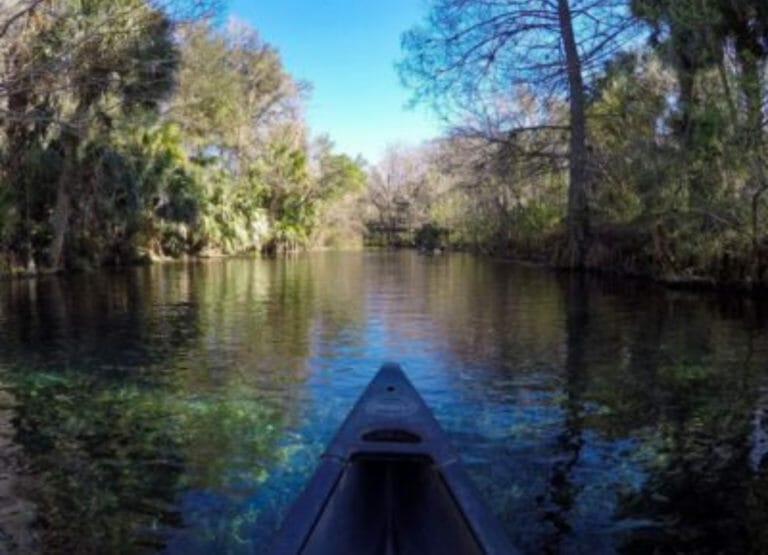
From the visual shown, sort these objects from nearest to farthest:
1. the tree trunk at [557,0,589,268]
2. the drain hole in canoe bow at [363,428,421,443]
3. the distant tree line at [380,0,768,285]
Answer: the drain hole in canoe bow at [363,428,421,443] → the distant tree line at [380,0,768,285] → the tree trunk at [557,0,589,268]

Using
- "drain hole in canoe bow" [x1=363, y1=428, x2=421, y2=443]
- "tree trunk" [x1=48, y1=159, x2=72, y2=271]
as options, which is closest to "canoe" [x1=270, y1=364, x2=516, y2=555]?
"drain hole in canoe bow" [x1=363, y1=428, x2=421, y2=443]

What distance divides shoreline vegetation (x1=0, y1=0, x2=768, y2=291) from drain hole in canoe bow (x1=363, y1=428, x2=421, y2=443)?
1165 cm

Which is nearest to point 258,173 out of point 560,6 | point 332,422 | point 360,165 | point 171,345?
point 360,165

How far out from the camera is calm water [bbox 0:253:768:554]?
15.1 ft

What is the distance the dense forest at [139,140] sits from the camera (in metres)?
17.6

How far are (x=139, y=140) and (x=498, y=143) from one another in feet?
50.9

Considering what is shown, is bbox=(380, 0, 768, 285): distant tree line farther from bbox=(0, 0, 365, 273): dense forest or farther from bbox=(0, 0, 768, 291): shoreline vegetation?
bbox=(0, 0, 365, 273): dense forest

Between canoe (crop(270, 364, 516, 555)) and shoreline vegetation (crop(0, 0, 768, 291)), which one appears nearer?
canoe (crop(270, 364, 516, 555))

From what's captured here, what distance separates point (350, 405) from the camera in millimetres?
7441

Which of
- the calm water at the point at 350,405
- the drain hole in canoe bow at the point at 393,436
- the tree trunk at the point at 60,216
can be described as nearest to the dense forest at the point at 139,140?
the tree trunk at the point at 60,216

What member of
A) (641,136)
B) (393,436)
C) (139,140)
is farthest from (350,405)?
(139,140)

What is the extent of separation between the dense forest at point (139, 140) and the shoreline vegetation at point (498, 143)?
0.10 meters

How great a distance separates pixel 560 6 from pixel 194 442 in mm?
23649

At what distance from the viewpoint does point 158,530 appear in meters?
4.51
